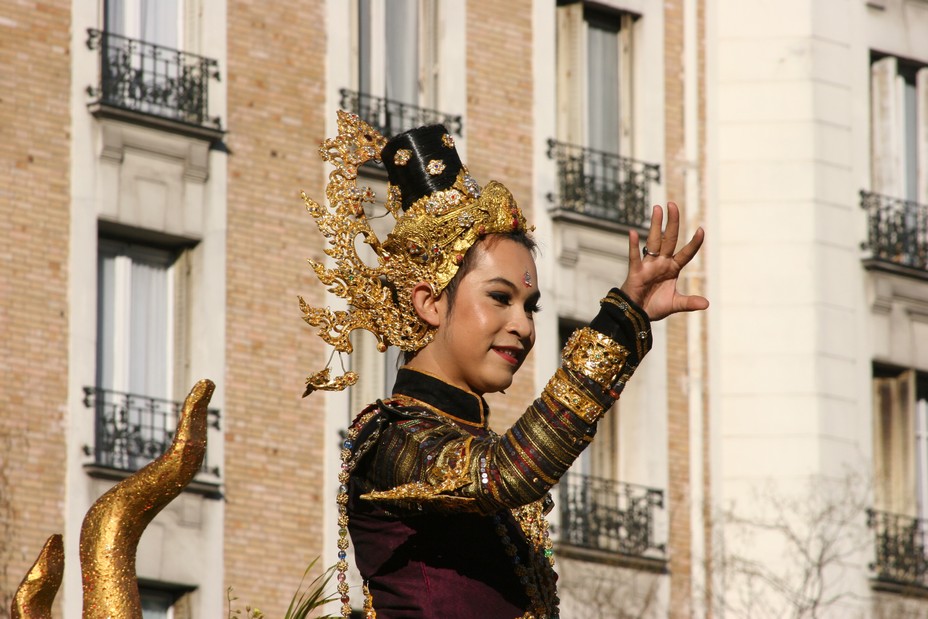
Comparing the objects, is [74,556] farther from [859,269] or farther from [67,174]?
[859,269]

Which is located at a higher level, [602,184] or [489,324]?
[602,184]

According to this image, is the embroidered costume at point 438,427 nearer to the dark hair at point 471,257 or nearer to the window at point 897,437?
the dark hair at point 471,257

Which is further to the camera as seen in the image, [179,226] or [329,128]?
[329,128]

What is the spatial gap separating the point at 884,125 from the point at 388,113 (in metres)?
8.37

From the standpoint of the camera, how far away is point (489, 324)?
30.0ft

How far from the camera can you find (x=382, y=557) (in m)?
8.98

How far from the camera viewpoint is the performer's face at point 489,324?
9133 mm

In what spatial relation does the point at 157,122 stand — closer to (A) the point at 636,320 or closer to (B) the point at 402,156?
(B) the point at 402,156

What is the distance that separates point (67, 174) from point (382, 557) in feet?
52.6

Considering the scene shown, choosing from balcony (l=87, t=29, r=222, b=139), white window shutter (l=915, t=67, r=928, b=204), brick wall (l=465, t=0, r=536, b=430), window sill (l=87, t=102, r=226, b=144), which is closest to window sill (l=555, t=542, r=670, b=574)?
brick wall (l=465, t=0, r=536, b=430)

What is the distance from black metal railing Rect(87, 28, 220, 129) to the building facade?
43 millimetres

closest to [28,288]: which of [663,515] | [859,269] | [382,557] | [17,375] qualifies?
[17,375]

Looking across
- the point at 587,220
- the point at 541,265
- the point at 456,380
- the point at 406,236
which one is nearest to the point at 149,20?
the point at 541,265

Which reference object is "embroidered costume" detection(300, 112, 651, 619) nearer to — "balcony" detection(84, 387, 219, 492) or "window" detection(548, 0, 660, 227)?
"balcony" detection(84, 387, 219, 492)
